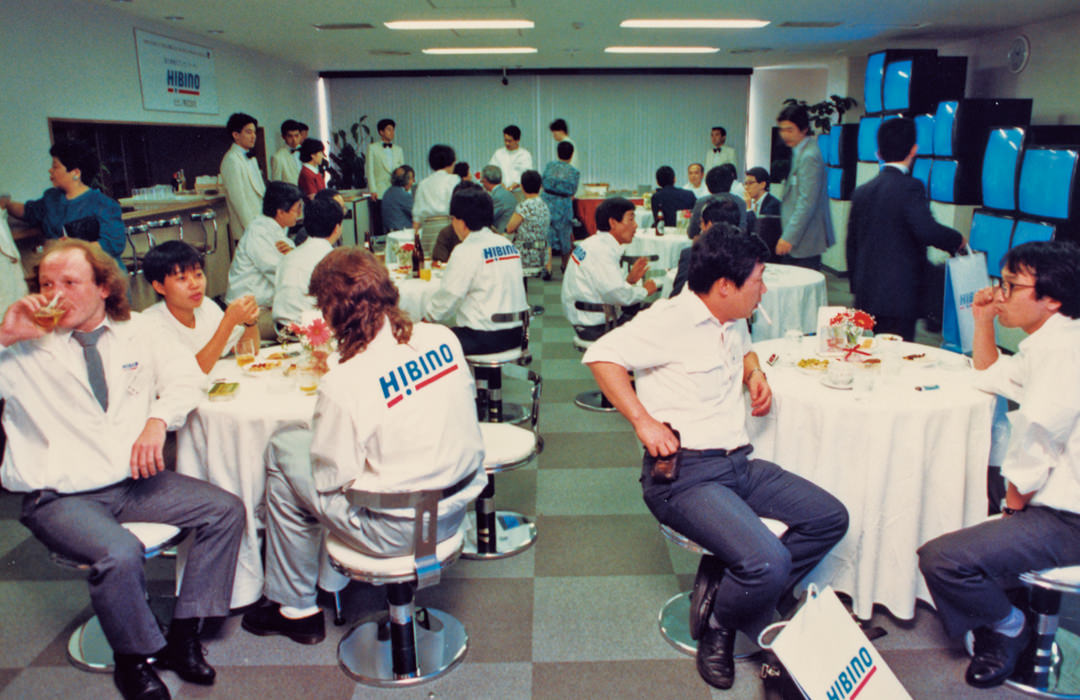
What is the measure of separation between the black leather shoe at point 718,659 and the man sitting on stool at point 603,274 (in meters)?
2.24

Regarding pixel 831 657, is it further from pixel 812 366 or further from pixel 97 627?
pixel 97 627

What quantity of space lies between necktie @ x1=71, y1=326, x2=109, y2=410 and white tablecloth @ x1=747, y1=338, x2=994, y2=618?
196 cm

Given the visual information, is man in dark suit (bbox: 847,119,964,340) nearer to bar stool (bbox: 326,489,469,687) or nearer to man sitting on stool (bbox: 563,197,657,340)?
man sitting on stool (bbox: 563,197,657,340)

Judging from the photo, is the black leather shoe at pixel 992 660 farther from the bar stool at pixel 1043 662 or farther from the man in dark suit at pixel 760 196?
the man in dark suit at pixel 760 196

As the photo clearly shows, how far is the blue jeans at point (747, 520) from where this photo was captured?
1.98 meters

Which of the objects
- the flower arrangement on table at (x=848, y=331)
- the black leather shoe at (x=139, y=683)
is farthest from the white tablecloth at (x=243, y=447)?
the flower arrangement on table at (x=848, y=331)

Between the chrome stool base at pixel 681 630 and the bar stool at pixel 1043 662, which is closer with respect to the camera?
the bar stool at pixel 1043 662

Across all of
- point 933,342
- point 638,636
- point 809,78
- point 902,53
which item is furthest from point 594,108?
point 638,636

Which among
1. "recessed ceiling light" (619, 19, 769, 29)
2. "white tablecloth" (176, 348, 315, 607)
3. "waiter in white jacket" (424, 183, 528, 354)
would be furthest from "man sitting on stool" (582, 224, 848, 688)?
"recessed ceiling light" (619, 19, 769, 29)

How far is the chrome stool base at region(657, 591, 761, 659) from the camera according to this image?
7.42 ft

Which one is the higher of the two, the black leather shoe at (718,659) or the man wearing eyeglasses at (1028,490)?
the man wearing eyeglasses at (1028,490)

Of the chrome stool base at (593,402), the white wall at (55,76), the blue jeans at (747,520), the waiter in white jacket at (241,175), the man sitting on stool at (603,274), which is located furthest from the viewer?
the waiter in white jacket at (241,175)

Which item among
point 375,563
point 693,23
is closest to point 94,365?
point 375,563

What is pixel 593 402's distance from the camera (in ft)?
14.8
